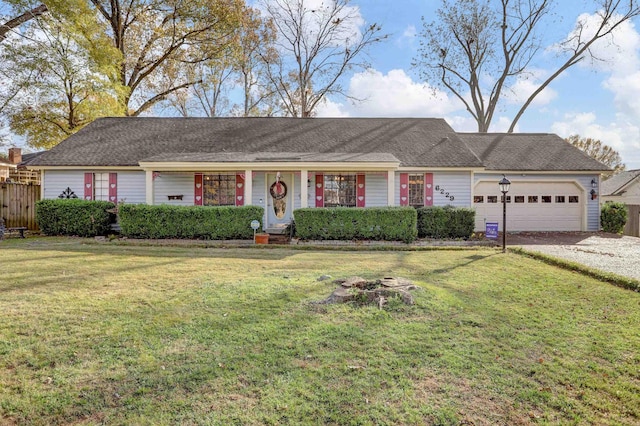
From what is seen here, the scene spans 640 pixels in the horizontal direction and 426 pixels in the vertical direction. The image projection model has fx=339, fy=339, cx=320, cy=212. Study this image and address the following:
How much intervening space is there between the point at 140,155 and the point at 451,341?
44.9 ft

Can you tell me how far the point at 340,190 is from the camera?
13.6 meters

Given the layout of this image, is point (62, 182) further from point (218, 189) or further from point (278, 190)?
point (278, 190)

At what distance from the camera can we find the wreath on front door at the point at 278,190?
526 inches

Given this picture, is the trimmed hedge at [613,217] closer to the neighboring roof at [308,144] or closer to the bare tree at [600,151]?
the neighboring roof at [308,144]

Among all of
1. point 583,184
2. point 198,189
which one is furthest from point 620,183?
point 198,189

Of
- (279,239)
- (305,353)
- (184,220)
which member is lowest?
(305,353)

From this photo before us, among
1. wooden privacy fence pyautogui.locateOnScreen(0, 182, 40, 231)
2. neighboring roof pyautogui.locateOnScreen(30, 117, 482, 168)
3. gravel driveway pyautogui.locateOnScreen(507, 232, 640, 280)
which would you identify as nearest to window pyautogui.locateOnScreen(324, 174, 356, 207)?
neighboring roof pyautogui.locateOnScreen(30, 117, 482, 168)

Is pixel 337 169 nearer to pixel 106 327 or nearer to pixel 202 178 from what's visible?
pixel 202 178

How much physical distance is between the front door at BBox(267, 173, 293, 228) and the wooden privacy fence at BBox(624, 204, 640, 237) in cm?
1415

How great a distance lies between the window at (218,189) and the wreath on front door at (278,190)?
1541mm

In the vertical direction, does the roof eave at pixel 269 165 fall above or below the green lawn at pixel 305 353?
above

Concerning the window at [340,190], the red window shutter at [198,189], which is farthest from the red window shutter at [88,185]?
the window at [340,190]

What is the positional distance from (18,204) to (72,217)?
10.6 ft

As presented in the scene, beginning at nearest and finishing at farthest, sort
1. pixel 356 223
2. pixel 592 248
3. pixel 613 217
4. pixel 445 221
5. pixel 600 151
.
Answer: pixel 592 248 < pixel 356 223 < pixel 445 221 < pixel 613 217 < pixel 600 151
